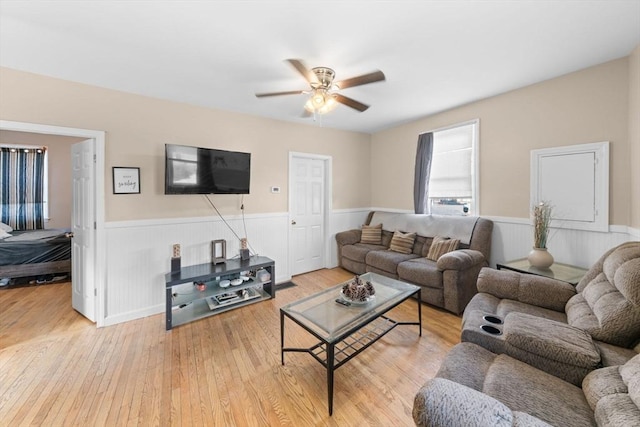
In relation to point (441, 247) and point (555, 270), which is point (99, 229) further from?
point (555, 270)

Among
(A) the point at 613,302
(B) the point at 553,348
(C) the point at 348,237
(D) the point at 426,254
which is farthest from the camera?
(C) the point at 348,237

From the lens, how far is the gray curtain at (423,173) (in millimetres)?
3994

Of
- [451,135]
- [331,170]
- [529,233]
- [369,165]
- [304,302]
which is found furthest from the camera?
[369,165]

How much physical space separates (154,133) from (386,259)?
11.1ft

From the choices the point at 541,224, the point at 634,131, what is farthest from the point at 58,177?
the point at 634,131

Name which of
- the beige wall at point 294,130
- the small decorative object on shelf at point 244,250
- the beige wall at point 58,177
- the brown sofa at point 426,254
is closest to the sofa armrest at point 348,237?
the brown sofa at point 426,254

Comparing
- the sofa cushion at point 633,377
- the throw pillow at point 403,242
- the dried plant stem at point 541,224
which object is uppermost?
the dried plant stem at point 541,224

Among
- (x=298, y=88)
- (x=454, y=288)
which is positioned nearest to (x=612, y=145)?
(x=454, y=288)

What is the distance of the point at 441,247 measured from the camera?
3.39 meters

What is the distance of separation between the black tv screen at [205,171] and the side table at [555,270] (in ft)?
10.8

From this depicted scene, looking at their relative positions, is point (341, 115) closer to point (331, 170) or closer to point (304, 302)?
point (331, 170)

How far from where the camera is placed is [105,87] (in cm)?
270

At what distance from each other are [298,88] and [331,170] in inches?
75.4

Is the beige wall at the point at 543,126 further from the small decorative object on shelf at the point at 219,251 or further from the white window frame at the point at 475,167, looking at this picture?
the small decorative object on shelf at the point at 219,251
